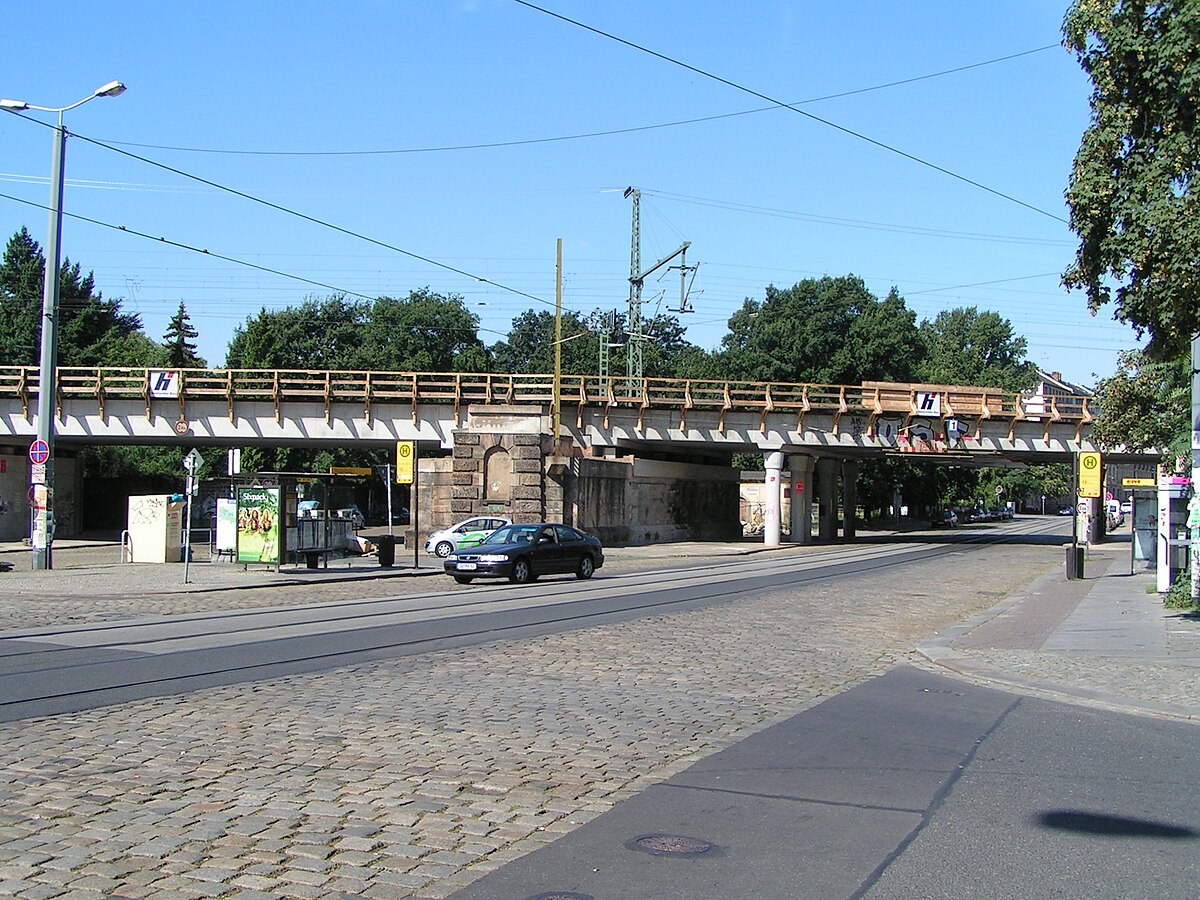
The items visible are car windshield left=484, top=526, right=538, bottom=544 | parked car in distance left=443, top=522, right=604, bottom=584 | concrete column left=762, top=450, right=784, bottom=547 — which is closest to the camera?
parked car in distance left=443, top=522, right=604, bottom=584

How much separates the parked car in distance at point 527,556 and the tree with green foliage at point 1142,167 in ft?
51.6

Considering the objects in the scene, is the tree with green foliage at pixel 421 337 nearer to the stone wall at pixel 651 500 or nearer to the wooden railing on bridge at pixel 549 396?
the stone wall at pixel 651 500

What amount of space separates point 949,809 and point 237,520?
2543 cm

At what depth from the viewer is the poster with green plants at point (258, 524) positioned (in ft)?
96.0

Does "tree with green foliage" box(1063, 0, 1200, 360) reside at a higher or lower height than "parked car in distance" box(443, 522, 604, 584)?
higher

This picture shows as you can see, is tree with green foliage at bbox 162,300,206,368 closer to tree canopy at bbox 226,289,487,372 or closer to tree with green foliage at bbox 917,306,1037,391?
tree canopy at bbox 226,289,487,372

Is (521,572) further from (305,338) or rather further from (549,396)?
(305,338)

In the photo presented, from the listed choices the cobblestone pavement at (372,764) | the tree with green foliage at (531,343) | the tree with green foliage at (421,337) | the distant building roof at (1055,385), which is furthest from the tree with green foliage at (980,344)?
the cobblestone pavement at (372,764)

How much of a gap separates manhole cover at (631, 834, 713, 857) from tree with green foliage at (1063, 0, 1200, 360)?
10.8 meters

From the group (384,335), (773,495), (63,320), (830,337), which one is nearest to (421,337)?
(384,335)

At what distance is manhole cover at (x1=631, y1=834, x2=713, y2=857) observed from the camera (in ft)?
20.1

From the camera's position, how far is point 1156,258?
563 inches

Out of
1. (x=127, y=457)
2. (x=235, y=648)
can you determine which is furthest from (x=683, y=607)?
(x=127, y=457)

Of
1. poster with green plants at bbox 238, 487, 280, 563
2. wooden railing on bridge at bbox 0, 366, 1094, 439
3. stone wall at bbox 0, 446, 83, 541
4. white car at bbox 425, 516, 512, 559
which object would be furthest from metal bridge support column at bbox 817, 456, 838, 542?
poster with green plants at bbox 238, 487, 280, 563
